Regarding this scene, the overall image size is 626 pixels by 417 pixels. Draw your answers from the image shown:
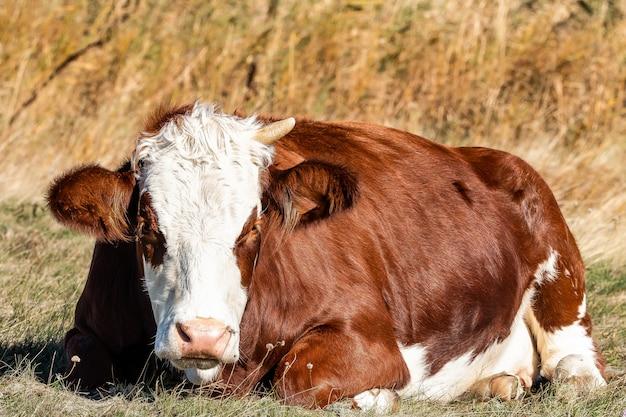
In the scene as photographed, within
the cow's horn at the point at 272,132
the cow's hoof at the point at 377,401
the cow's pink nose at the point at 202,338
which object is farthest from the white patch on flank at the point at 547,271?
the cow's pink nose at the point at 202,338

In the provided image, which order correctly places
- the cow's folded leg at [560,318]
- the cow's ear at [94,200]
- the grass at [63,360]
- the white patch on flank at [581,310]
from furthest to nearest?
the white patch on flank at [581,310], the cow's folded leg at [560,318], the cow's ear at [94,200], the grass at [63,360]

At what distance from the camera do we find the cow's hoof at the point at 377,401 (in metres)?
5.85

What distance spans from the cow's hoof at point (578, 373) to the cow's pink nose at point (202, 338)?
239cm

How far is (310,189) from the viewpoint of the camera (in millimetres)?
5855

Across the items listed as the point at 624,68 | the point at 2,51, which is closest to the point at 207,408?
the point at 2,51

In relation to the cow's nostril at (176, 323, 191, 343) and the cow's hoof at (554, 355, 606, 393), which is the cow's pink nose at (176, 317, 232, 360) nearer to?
the cow's nostril at (176, 323, 191, 343)

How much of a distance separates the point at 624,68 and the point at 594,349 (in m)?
6.73

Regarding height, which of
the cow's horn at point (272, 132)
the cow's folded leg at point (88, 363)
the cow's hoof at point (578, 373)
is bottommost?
the cow's hoof at point (578, 373)

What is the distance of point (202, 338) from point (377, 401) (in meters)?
1.14

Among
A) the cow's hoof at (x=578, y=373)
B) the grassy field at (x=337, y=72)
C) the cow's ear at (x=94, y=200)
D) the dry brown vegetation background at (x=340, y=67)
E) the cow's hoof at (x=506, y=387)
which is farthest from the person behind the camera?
the dry brown vegetation background at (x=340, y=67)

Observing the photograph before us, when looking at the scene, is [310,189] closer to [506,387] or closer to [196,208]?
[196,208]

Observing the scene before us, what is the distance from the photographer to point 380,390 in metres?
6.01

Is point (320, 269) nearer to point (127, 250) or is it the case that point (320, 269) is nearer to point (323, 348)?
point (323, 348)

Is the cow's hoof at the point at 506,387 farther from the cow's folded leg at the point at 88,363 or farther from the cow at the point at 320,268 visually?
the cow's folded leg at the point at 88,363
